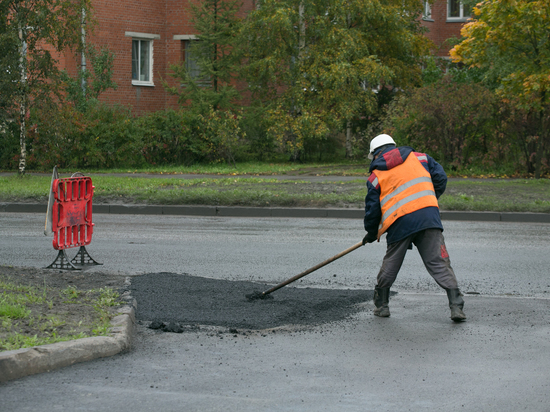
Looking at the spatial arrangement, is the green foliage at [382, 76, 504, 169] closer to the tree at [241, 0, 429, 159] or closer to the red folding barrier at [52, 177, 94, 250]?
the tree at [241, 0, 429, 159]

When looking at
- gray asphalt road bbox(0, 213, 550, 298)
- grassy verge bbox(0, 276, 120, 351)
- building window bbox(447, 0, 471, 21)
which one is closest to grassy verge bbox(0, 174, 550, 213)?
gray asphalt road bbox(0, 213, 550, 298)

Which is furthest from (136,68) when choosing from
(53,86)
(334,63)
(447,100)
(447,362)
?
(447,362)

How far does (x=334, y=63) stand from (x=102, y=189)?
11.7m

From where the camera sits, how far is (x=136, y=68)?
1196 inches

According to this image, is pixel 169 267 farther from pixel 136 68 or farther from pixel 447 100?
pixel 136 68

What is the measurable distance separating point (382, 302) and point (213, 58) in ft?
75.2

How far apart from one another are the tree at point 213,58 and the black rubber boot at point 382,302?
2056cm

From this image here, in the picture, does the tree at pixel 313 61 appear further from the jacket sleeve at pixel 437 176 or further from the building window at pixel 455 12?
the jacket sleeve at pixel 437 176

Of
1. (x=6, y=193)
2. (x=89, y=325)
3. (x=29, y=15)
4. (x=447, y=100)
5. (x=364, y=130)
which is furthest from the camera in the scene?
(x=364, y=130)

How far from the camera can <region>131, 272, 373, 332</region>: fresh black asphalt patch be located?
5816 millimetres

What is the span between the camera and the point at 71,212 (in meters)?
8.19

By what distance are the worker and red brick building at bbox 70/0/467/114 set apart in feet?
78.5

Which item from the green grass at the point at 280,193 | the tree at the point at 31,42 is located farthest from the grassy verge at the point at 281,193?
the tree at the point at 31,42

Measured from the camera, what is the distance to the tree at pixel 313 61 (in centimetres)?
2508
